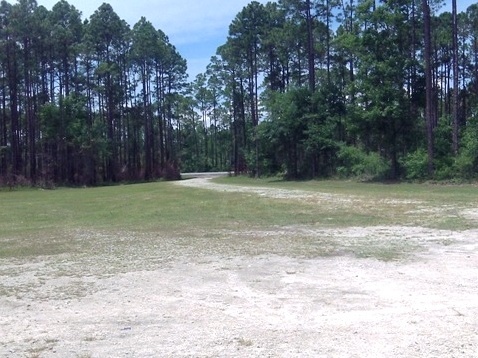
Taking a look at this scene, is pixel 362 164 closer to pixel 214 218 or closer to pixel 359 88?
pixel 359 88

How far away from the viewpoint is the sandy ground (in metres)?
5.68

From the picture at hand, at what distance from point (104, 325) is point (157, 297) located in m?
1.45

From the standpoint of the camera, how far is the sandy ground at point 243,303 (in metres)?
5.68

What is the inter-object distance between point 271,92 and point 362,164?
61.9ft

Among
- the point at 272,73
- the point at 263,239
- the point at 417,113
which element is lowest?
the point at 263,239

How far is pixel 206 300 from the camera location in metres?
7.71

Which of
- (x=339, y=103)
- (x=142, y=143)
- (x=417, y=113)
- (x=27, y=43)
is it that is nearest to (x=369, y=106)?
(x=417, y=113)

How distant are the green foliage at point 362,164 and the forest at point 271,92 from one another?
0.10 metres

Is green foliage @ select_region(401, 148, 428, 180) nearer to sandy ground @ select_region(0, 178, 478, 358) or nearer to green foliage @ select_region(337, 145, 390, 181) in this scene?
green foliage @ select_region(337, 145, 390, 181)

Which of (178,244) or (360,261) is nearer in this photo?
(360,261)

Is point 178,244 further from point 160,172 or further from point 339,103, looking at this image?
point 160,172

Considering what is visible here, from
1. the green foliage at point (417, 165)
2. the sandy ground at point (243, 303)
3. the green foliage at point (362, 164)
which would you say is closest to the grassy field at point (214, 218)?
the sandy ground at point (243, 303)

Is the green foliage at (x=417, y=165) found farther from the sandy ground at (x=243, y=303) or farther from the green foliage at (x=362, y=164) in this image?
the sandy ground at (x=243, y=303)

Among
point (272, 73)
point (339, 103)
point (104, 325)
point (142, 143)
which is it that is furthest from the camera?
point (142, 143)
